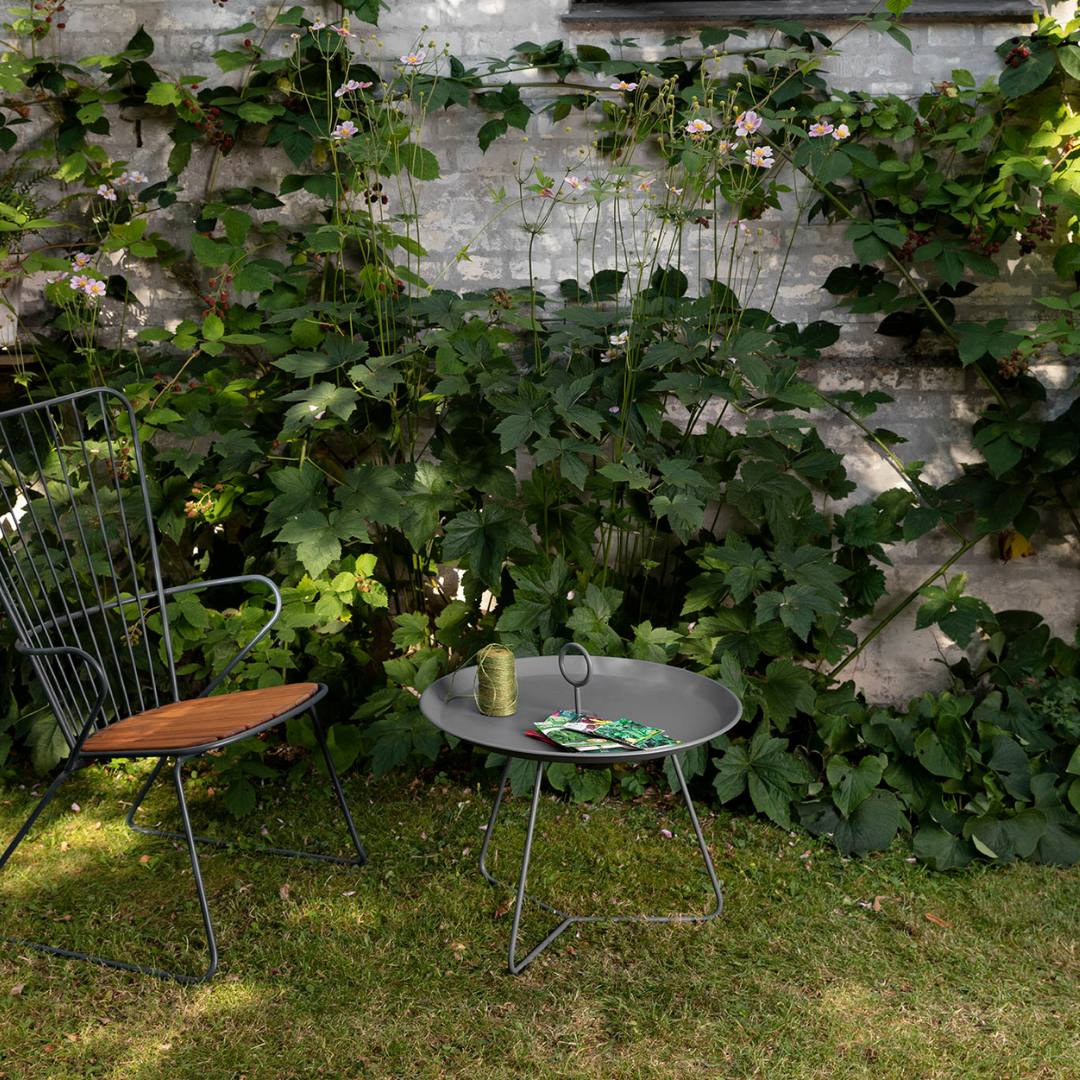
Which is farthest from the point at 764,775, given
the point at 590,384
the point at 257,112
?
the point at 257,112

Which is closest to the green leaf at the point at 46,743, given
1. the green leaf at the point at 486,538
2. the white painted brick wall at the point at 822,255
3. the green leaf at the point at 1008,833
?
the green leaf at the point at 486,538

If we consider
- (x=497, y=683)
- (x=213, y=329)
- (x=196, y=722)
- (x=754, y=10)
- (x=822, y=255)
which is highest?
(x=754, y=10)

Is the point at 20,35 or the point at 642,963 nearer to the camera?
the point at 642,963

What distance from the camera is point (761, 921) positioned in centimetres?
219

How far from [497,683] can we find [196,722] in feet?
2.16

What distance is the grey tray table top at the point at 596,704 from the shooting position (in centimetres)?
180

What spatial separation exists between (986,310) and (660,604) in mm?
1412

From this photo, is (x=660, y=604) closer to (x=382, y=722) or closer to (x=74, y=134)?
(x=382, y=722)

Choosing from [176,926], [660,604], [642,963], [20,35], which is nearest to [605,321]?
[660,604]

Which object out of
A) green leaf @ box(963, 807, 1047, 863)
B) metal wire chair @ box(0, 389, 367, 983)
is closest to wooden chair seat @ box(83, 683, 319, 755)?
metal wire chair @ box(0, 389, 367, 983)

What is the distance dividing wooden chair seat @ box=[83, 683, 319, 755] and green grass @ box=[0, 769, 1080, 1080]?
1.48 ft

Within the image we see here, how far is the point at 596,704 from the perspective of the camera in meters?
2.06

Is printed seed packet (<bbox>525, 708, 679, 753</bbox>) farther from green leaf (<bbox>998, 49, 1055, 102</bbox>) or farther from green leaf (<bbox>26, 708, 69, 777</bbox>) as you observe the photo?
green leaf (<bbox>998, 49, 1055, 102</bbox>)

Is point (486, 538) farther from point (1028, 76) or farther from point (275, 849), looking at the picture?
point (1028, 76)
